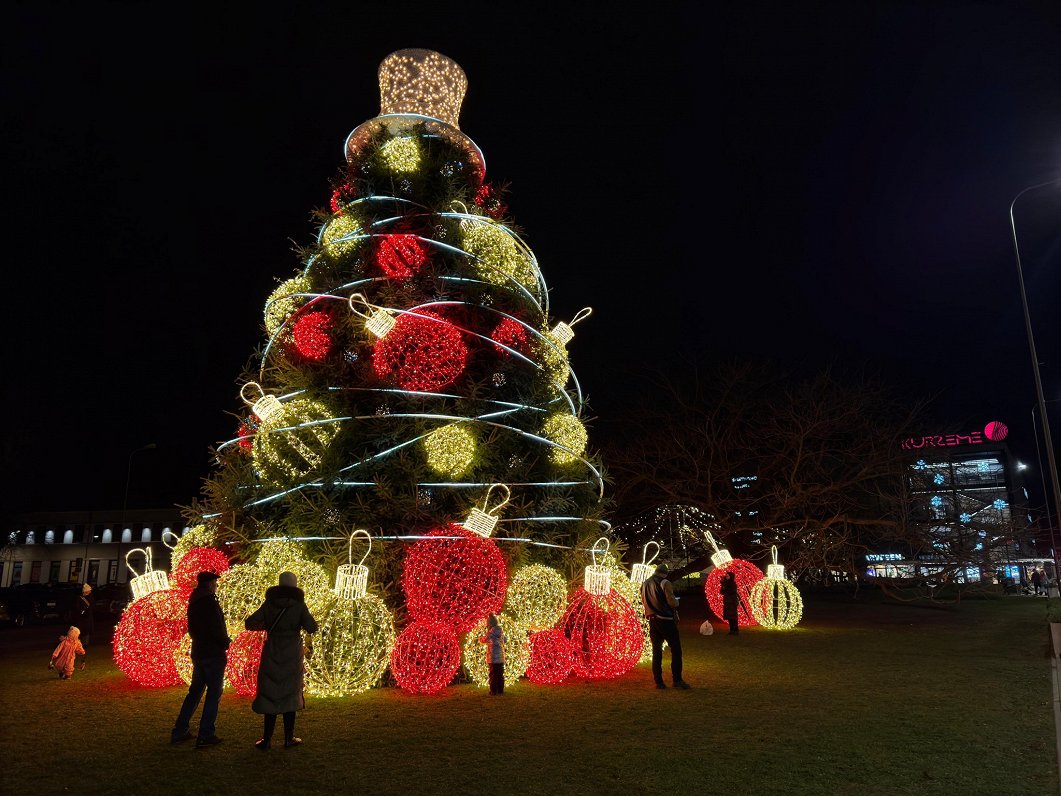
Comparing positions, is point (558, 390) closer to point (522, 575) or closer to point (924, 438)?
point (522, 575)

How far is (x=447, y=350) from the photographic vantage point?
915 cm

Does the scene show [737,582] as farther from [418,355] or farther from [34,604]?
[34,604]

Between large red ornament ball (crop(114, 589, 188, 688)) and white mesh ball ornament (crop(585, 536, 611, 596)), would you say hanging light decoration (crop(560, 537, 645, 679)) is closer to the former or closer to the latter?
white mesh ball ornament (crop(585, 536, 611, 596))

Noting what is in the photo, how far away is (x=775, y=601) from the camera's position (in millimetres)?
17156

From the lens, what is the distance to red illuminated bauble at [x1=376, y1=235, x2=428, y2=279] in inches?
393

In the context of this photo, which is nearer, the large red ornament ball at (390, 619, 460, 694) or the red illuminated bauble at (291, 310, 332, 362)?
the large red ornament ball at (390, 619, 460, 694)

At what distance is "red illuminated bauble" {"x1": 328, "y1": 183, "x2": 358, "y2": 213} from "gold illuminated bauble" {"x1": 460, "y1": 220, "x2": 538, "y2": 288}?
5.79 ft

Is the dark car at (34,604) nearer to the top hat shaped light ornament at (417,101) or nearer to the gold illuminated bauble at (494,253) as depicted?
the top hat shaped light ornament at (417,101)

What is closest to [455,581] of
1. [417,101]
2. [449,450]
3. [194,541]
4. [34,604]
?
[449,450]

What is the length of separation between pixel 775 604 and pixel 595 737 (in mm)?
12349

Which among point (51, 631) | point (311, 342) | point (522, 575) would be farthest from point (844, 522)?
point (51, 631)

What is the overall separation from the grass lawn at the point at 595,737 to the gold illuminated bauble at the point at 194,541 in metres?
1.63

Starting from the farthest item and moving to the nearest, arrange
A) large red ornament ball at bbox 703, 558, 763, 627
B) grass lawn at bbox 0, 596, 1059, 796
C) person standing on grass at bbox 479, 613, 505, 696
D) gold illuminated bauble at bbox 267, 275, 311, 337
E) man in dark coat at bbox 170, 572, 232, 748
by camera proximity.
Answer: large red ornament ball at bbox 703, 558, 763, 627
gold illuminated bauble at bbox 267, 275, 311, 337
person standing on grass at bbox 479, 613, 505, 696
man in dark coat at bbox 170, 572, 232, 748
grass lawn at bbox 0, 596, 1059, 796

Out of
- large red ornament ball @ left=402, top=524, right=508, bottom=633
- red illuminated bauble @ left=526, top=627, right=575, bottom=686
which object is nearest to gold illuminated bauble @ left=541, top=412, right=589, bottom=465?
large red ornament ball @ left=402, top=524, right=508, bottom=633
